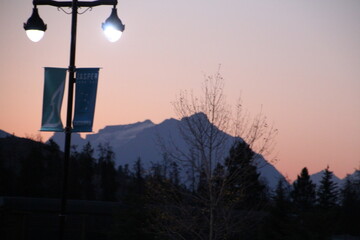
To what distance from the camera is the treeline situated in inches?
783

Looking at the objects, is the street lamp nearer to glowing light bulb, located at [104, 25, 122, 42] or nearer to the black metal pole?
glowing light bulb, located at [104, 25, 122, 42]

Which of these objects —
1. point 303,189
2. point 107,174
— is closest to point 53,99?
point 303,189

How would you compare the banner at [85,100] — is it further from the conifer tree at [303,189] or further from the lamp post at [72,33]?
the conifer tree at [303,189]

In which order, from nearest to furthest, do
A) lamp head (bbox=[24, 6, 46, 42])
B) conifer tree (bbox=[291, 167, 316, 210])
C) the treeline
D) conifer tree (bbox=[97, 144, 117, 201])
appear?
1. lamp head (bbox=[24, 6, 46, 42])
2. the treeline
3. conifer tree (bbox=[291, 167, 316, 210])
4. conifer tree (bbox=[97, 144, 117, 201])

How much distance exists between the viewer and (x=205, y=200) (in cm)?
1919

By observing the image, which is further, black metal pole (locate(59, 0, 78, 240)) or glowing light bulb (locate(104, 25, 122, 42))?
glowing light bulb (locate(104, 25, 122, 42))

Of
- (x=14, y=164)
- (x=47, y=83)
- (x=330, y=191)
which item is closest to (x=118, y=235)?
(x=47, y=83)

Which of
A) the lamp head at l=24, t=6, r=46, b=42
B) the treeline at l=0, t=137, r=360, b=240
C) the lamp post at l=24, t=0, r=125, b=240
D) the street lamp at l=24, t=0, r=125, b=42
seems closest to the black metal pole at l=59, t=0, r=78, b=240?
the lamp post at l=24, t=0, r=125, b=240

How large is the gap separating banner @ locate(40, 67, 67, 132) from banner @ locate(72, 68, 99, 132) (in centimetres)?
29

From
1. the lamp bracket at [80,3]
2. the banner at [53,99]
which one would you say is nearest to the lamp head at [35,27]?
the lamp bracket at [80,3]

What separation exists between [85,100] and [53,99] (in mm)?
582

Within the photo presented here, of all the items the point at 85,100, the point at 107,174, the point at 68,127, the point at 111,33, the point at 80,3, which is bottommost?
the point at 68,127

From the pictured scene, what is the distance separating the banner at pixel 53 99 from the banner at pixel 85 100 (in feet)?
0.95

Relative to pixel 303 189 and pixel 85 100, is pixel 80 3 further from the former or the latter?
pixel 303 189
